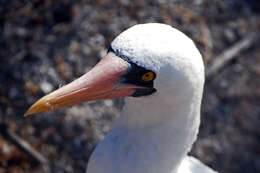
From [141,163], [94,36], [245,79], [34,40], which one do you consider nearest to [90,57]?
[94,36]

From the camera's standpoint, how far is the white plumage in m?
1.89

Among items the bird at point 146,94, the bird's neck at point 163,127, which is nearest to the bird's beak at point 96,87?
the bird at point 146,94

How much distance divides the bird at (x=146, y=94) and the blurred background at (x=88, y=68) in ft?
5.35

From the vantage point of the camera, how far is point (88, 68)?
4207mm

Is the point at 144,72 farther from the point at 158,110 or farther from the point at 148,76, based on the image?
the point at 158,110

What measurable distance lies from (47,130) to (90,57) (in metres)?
0.94

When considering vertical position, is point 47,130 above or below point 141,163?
below

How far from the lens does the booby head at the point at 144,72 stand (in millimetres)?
1890

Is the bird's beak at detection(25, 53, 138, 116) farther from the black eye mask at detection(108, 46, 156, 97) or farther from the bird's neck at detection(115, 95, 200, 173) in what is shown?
the bird's neck at detection(115, 95, 200, 173)

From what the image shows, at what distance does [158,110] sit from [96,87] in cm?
34

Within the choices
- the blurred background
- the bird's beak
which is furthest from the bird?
Answer: the blurred background

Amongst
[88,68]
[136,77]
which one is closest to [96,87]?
[136,77]

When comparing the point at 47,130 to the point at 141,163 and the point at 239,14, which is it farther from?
the point at 239,14

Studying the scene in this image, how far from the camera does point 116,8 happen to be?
4598 millimetres
